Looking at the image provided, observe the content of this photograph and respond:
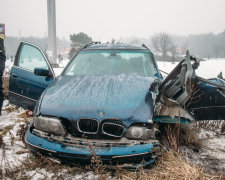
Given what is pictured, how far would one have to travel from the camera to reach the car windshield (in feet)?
10.3

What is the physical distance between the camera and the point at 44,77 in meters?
3.16

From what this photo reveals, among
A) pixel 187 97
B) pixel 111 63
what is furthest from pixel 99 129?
pixel 111 63

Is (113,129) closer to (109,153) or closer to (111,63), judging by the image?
(109,153)

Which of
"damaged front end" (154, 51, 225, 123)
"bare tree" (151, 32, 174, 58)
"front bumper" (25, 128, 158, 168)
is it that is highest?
"bare tree" (151, 32, 174, 58)

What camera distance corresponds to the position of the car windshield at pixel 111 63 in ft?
10.3

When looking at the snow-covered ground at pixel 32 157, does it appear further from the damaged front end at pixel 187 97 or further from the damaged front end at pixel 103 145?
the damaged front end at pixel 187 97

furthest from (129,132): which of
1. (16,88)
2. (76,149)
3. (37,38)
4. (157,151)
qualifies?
(37,38)

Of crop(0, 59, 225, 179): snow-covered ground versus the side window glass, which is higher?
the side window glass

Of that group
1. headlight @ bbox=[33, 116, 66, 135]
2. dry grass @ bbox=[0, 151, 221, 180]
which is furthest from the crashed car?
dry grass @ bbox=[0, 151, 221, 180]

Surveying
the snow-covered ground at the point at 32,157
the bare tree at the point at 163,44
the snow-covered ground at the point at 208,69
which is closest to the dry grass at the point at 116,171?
the snow-covered ground at the point at 32,157

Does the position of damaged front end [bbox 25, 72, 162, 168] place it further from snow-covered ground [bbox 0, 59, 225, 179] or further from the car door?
the car door

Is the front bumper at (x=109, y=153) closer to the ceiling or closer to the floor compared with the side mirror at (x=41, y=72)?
closer to the floor

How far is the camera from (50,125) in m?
2.11

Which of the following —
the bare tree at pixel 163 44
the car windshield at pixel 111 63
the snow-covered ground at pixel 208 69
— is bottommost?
the snow-covered ground at pixel 208 69
